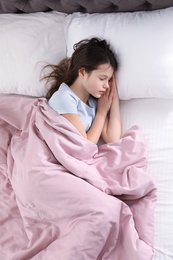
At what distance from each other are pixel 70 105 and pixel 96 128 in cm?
12

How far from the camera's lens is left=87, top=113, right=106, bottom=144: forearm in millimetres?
1307

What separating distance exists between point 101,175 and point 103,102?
0.29 meters

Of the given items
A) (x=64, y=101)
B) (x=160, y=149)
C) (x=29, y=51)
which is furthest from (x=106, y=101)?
(x=29, y=51)

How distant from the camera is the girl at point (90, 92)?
130 centimetres

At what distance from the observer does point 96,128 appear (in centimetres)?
133

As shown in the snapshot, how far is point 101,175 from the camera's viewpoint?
1230 millimetres

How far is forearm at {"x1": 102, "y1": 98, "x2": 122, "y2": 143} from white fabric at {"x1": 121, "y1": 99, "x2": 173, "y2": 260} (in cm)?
3

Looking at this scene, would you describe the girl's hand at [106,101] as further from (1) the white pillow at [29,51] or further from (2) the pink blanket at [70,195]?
(1) the white pillow at [29,51]

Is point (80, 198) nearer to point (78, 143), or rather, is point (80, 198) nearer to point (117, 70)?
point (78, 143)

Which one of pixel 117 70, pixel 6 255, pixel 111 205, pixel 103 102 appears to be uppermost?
pixel 117 70

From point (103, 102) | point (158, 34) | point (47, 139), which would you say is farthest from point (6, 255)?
point (158, 34)

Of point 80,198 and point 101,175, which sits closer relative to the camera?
point 80,198

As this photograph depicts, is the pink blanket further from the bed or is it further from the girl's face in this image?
the girl's face

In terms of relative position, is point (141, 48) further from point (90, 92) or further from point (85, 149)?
point (85, 149)
